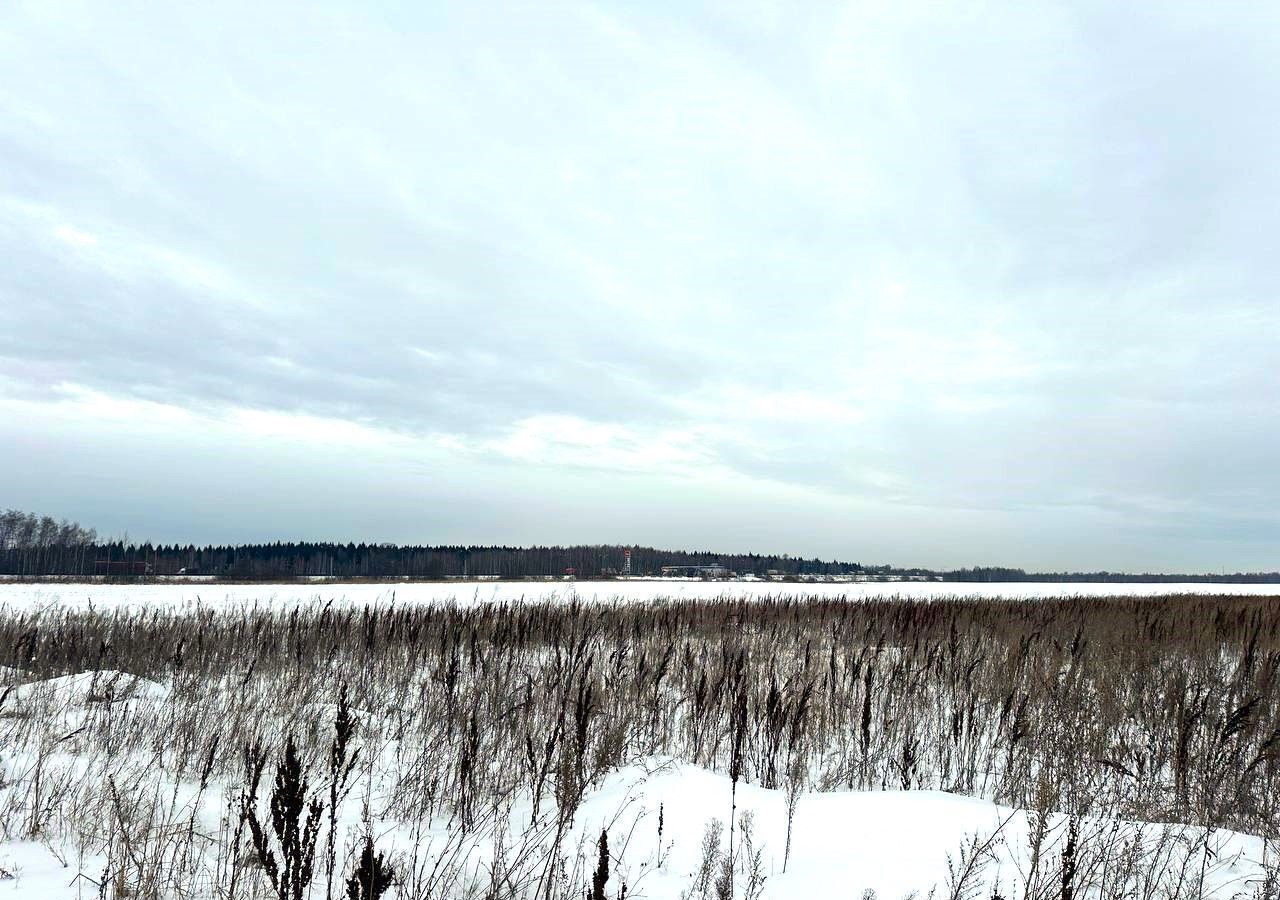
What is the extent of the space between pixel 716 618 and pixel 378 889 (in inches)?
510

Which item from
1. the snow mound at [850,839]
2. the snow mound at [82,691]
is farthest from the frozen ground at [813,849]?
the snow mound at [82,691]

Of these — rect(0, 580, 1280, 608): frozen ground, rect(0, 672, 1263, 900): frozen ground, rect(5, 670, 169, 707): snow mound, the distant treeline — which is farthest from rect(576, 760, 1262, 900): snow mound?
the distant treeline

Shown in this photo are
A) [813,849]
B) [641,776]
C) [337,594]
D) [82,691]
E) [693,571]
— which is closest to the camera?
[813,849]

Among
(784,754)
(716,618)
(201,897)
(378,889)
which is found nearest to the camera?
(378,889)

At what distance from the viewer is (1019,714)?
4.72 meters

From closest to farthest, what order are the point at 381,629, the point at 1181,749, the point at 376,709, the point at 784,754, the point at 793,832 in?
the point at 793,832
the point at 1181,749
the point at 784,754
the point at 376,709
the point at 381,629

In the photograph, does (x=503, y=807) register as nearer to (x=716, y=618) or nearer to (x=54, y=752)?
(x=54, y=752)

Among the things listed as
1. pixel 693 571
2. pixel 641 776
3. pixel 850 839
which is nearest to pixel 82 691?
pixel 641 776

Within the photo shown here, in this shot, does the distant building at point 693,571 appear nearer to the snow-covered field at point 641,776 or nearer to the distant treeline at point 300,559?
the distant treeline at point 300,559

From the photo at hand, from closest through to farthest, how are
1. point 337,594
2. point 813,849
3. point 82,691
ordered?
1. point 813,849
2. point 82,691
3. point 337,594

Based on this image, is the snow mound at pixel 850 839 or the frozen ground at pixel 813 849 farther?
the snow mound at pixel 850 839

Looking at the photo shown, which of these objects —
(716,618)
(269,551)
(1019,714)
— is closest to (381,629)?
(716,618)

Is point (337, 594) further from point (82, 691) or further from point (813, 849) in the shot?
point (813, 849)

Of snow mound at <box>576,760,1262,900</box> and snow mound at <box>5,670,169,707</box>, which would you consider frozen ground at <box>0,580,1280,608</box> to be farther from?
snow mound at <box>576,760,1262,900</box>
